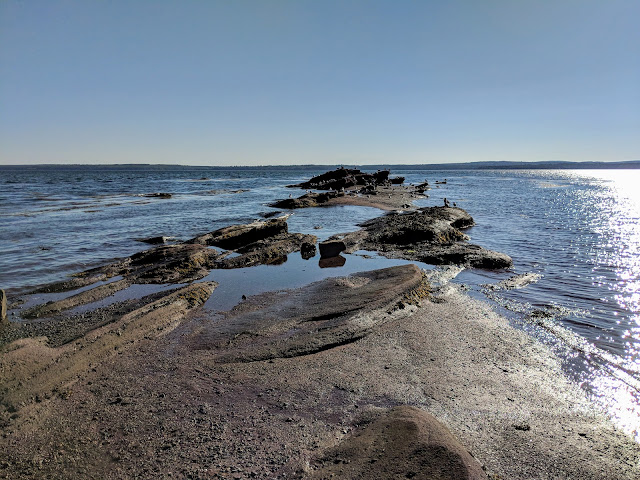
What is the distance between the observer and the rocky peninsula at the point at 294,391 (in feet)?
12.1

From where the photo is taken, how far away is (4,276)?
36.7 feet

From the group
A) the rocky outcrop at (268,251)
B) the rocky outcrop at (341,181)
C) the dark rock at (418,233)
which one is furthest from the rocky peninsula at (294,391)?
the rocky outcrop at (341,181)

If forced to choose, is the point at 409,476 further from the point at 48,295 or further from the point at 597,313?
the point at 48,295

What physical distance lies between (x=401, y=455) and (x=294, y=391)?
1868 millimetres

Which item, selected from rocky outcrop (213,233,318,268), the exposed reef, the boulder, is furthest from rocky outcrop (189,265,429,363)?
the exposed reef

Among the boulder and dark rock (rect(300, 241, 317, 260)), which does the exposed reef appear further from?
the boulder

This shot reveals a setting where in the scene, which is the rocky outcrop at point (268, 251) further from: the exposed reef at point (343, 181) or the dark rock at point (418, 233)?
the exposed reef at point (343, 181)

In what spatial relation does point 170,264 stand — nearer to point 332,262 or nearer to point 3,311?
point 3,311

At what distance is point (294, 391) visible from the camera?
5.01 meters

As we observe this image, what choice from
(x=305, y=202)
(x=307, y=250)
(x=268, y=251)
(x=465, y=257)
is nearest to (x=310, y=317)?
(x=268, y=251)

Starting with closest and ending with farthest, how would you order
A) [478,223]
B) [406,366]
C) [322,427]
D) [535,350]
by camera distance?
[322,427]
[406,366]
[535,350]
[478,223]

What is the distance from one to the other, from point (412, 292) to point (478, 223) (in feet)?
51.5

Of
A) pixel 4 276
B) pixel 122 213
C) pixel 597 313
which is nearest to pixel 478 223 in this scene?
pixel 597 313

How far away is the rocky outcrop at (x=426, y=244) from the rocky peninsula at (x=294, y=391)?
11.3ft
